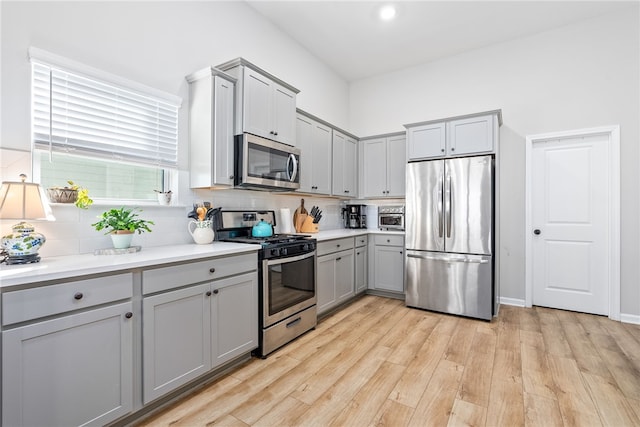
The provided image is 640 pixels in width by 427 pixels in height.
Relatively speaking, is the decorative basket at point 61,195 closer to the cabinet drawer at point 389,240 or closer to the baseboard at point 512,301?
the cabinet drawer at point 389,240

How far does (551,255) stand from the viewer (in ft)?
12.3

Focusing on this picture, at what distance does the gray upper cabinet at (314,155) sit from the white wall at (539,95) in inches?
57.4

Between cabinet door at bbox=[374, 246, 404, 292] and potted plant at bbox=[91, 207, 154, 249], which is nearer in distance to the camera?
potted plant at bbox=[91, 207, 154, 249]

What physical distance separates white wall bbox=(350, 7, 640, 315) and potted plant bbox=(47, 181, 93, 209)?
411 centimetres

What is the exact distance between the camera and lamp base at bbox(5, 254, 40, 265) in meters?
1.52

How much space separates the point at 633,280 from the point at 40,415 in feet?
16.6

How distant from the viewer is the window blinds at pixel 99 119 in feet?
6.12

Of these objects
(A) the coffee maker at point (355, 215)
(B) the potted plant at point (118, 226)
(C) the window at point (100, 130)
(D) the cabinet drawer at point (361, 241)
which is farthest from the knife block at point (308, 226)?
(B) the potted plant at point (118, 226)

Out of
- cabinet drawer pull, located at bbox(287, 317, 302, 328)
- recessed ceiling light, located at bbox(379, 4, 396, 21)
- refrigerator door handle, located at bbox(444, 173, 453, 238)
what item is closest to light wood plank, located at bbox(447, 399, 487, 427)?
cabinet drawer pull, located at bbox(287, 317, 302, 328)

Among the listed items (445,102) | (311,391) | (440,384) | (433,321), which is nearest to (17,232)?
(311,391)

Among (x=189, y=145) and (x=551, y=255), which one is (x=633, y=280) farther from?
(x=189, y=145)

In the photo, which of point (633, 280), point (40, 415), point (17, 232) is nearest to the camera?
point (40, 415)

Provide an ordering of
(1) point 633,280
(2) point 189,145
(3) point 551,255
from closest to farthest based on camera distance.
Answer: (2) point 189,145 → (1) point 633,280 → (3) point 551,255

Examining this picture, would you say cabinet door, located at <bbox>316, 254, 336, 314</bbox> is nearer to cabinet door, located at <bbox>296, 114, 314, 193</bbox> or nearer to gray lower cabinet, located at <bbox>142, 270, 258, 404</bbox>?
cabinet door, located at <bbox>296, 114, 314, 193</bbox>
